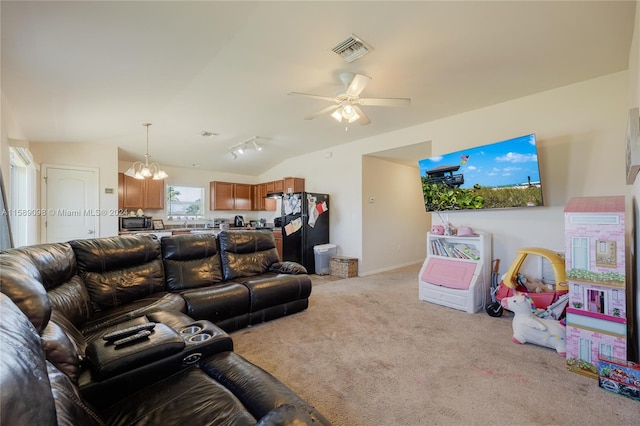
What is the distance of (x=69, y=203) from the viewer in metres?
4.57

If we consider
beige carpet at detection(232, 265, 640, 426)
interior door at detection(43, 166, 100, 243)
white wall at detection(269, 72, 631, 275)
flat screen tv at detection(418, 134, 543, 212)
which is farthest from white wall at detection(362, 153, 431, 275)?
interior door at detection(43, 166, 100, 243)

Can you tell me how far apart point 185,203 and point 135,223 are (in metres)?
1.36

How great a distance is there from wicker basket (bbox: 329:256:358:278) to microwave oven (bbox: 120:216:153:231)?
405 centimetres

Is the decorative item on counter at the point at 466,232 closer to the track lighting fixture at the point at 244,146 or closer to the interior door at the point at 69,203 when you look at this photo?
the track lighting fixture at the point at 244,146

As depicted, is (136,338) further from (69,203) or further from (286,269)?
(69,203)

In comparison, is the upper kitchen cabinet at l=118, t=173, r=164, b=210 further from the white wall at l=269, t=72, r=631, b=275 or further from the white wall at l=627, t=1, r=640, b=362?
the white wall at l=627, t=1, r=640, b=362

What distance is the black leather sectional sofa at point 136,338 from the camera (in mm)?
741

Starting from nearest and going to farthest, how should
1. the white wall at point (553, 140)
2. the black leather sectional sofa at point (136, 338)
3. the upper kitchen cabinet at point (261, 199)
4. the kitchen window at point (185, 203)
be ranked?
the black leather sectional sofa at point (136, 338), the white wall at point (553, 140), the kitchen window at point (185, 203), the upper kitchen cabinet at point (261, 199)

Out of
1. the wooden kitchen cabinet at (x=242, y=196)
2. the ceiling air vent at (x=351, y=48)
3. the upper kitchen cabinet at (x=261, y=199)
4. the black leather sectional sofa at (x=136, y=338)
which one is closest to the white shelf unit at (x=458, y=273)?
the black leather sectional sofa at (x=136, y=338)

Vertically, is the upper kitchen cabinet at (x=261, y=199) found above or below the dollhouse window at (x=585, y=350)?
above

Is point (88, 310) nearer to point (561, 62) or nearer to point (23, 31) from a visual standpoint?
point (23, 31)

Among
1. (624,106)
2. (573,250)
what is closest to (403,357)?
(573,250)

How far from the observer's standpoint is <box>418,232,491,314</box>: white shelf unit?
335 centimetres

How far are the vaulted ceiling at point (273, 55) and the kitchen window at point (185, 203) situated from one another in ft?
8.84
